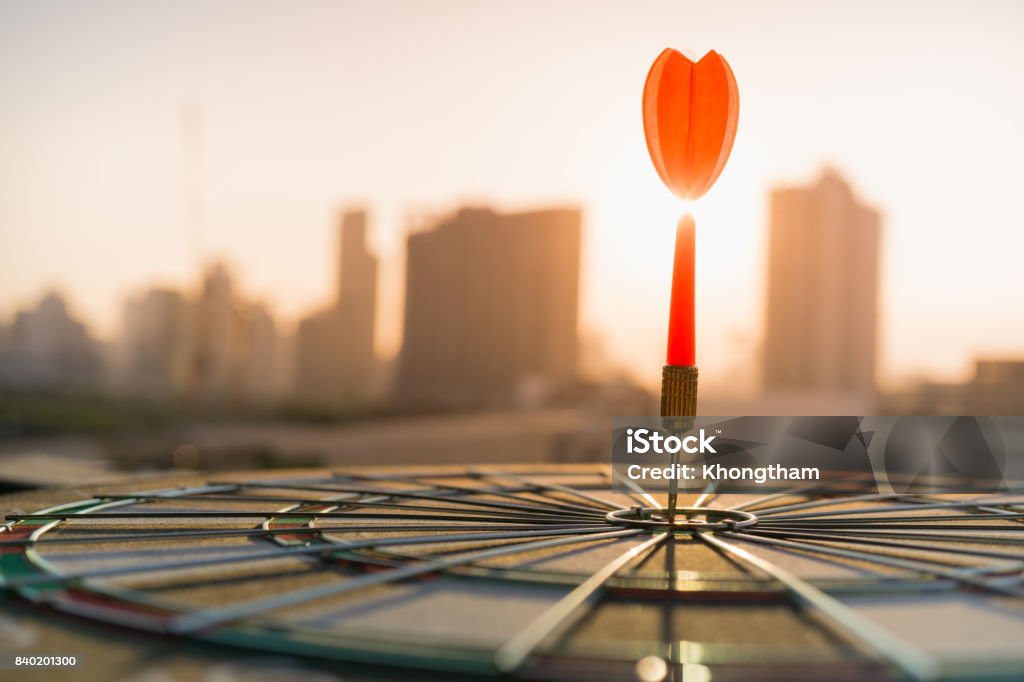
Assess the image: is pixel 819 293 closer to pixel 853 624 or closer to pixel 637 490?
pixel 637 490

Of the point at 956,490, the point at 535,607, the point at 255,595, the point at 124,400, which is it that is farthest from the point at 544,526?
the point at 124,400

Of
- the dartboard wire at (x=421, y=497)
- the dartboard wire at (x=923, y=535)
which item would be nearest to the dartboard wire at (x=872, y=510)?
the dartboard wire at (x=923, y=535)

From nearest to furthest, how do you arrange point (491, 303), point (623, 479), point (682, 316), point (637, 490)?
point (682, 316)
point (637, 490)
point (623, 479)
point (491, 303)

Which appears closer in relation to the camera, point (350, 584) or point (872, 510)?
point (350, 584)

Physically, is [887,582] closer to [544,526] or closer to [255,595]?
[544,526]

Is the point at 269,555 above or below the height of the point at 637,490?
above

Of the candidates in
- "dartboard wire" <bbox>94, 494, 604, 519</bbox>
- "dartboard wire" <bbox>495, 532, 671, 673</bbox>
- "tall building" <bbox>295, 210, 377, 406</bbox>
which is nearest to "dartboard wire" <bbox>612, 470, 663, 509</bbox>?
"dartboard wire" <bbox>94, 494, 604, 519</bbox>

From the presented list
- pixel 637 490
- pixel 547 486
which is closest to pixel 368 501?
pixel 547 486

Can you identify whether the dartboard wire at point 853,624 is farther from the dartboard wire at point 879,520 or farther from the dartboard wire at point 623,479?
the dartboard wire at point 623,479
